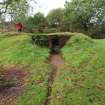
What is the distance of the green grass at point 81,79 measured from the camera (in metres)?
17.1

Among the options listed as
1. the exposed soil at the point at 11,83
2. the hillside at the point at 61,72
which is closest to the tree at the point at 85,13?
the hillside at the point at 61,72

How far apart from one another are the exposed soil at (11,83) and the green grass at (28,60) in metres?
0.40

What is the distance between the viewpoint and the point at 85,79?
65.1 feet

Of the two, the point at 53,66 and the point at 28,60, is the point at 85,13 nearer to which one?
the point at 28,60

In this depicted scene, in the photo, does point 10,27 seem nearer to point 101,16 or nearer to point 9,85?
point 101,16

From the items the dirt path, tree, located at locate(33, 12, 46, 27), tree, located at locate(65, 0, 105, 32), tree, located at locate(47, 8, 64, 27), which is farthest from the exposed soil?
tree, located at locate(47, 8, 64, 27)

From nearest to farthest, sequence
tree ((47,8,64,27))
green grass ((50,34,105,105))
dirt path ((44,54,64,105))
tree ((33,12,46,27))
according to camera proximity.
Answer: green grass ((50,34,105,105)) < dirt path ((44,54,64,105)) < tree ((33,12,46,27)) < tree ((47,8,64,27))

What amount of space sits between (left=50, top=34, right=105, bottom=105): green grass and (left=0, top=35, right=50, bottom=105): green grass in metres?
0.96

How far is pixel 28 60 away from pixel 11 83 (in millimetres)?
4680

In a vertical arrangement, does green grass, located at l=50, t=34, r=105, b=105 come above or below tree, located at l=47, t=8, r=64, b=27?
below

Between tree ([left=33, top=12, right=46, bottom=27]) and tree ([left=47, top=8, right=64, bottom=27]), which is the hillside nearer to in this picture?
tree ([left=33, top=12, right=46, bottom=27])

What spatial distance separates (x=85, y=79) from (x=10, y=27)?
25.8m

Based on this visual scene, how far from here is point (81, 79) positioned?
19844 mm

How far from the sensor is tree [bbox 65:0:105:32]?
52156mm
